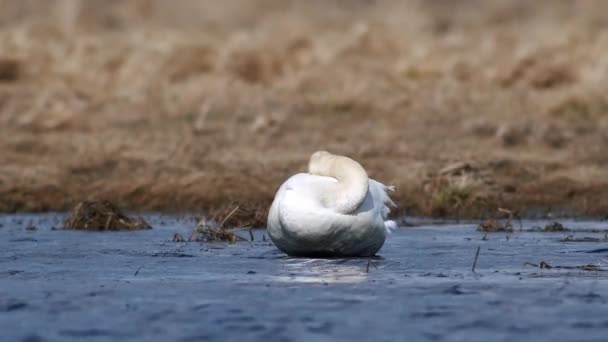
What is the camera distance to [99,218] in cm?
1350

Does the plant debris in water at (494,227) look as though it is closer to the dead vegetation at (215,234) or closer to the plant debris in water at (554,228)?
the plant debris in water at (554,228)

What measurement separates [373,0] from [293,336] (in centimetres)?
4690

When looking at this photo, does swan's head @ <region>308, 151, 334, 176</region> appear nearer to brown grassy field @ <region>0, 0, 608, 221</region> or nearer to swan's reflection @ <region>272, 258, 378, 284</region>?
swan's reflection @ <region>272, 258, 378, 284</region>

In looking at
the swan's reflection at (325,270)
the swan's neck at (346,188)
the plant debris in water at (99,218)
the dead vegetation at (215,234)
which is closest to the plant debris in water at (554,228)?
the dead vegetation at (215,234)

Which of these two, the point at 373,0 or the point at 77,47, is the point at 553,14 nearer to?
the point at 373,0

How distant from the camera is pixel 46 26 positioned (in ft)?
95.2

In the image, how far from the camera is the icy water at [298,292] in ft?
24.4

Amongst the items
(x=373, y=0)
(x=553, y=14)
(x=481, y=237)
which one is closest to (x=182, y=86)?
(x=481, y=237)

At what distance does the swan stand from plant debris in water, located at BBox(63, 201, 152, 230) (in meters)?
3.59

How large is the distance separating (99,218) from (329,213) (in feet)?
14.4

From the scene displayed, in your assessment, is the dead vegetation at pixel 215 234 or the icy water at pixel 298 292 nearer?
the icy water at pixel 298 292

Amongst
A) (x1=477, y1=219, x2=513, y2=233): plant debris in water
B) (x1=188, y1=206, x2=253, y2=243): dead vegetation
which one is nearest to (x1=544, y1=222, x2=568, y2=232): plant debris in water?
(x1=477, y1=219, x2=513, y2=233): plant debris in water

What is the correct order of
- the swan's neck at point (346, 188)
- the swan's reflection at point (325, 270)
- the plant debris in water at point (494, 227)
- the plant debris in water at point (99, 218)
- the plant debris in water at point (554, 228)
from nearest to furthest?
the swan's reflection at point (325, 270) → the swan's neck at point (346, 188) → the plant debris in water at point (494, 227) → the plant debris in water at point (554, 228) → the plant debris in water at point (99, 218)

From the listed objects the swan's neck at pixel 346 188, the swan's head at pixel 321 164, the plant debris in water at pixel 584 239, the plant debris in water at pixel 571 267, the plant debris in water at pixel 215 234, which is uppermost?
the swan's head at pixel 321 164
